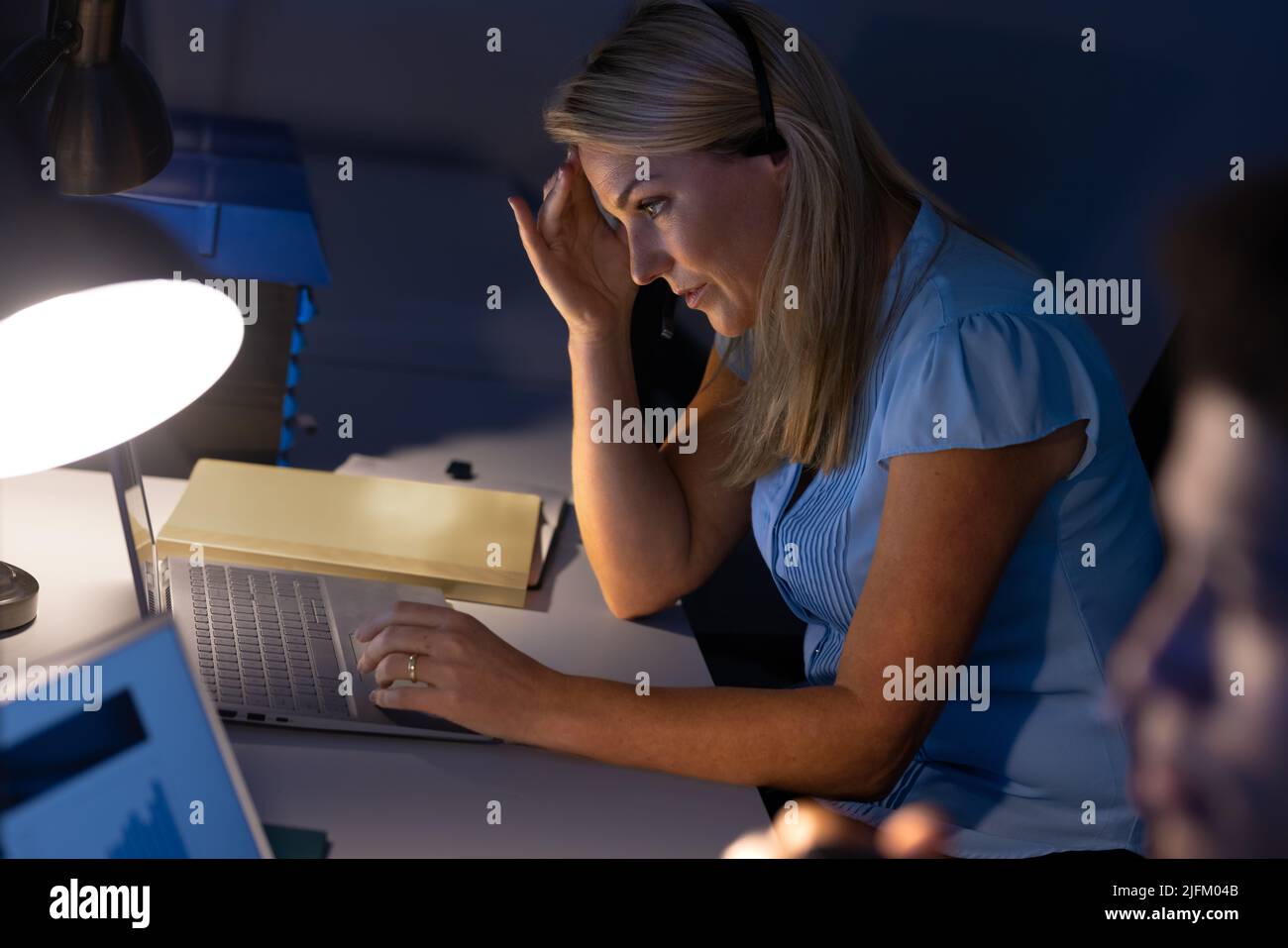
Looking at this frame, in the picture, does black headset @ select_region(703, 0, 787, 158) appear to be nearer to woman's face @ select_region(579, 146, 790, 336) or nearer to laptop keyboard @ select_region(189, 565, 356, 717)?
woman's face @ select_region(579, 146, 790, 336)

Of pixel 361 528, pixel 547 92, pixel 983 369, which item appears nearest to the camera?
pixel 983 369

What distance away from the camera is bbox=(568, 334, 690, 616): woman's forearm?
121cm

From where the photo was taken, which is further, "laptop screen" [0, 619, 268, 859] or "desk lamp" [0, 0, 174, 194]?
"desk lamp" [0, 0, 174, 194]

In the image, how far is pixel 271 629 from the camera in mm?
1030

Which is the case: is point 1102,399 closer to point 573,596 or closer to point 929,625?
point 929,625

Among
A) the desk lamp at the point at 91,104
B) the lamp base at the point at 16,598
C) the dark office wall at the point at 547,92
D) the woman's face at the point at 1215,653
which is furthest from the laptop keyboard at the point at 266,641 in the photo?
the dark office wall at the point at 547,92

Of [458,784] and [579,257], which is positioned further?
[579,257]

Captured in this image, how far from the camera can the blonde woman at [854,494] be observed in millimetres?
949

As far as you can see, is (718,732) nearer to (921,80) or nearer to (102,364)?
(102,364)

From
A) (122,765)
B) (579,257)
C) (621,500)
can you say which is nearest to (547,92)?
(579,257)

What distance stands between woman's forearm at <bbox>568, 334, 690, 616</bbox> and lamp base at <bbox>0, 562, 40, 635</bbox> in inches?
20.3

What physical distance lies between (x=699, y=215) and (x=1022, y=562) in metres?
0.43

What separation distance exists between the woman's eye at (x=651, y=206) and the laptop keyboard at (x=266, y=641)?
463 mm

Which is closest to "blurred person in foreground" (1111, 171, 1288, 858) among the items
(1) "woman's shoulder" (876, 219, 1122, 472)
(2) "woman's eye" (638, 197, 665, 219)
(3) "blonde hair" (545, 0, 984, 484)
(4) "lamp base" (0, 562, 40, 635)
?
(1) "woman's shoulder" (876, 219, 1122, 472)
